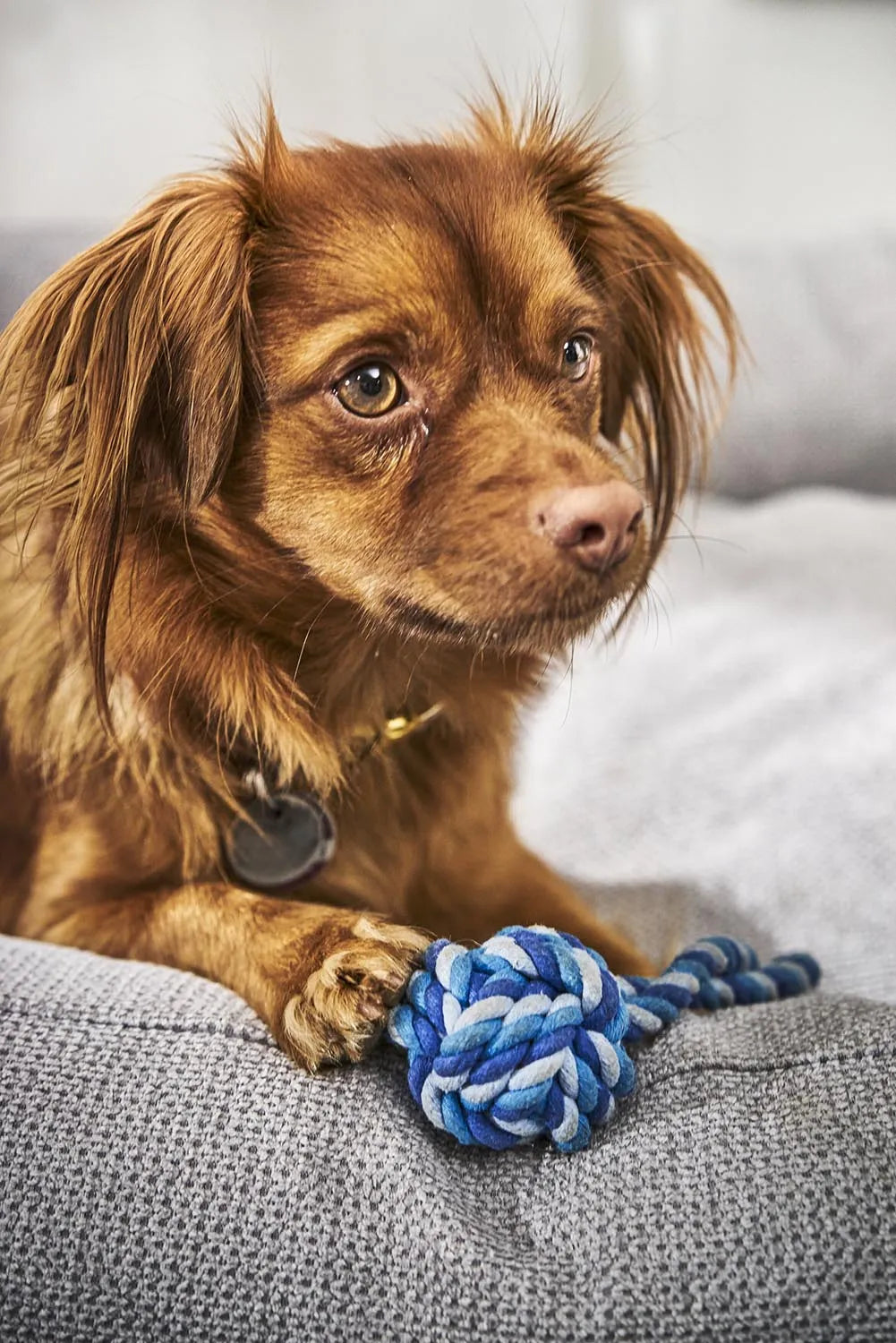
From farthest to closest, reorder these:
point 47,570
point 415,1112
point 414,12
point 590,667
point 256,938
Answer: point 590,667
point 414,12
point 47,570
point 256,938
point 415,1112

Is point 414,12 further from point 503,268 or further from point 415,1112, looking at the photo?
point 415,1112

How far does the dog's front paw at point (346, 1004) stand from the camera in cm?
86

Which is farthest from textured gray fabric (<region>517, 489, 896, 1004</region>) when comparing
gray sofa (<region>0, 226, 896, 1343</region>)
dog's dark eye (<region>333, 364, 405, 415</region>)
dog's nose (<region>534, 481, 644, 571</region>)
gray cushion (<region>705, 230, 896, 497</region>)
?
gray sofa (<region>0, 226, 896, 1343</region>)

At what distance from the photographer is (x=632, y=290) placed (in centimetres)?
132

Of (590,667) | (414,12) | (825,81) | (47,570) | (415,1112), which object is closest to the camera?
(415,1112)

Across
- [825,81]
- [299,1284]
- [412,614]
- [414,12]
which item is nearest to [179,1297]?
[299,1284]

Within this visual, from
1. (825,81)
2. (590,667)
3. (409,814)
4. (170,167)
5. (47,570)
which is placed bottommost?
(590,667)

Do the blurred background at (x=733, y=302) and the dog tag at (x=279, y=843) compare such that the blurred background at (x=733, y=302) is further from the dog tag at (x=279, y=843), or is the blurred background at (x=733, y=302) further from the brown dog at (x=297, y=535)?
the dog tag at (x=279, y=843)

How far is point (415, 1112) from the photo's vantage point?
86 cm

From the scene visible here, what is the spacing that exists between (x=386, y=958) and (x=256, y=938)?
0.17 meters

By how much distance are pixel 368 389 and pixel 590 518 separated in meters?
0.25

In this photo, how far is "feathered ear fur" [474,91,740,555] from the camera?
1252mm

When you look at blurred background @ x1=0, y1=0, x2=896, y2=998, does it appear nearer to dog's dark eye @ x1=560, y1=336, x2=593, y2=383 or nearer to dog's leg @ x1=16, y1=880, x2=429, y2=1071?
dog's dark eye @ x1=560, y1=336, x2=593, y2=383

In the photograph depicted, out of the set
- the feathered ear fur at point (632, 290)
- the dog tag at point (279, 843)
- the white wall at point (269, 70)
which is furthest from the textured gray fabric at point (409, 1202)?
the white wall at point (269, 70)
